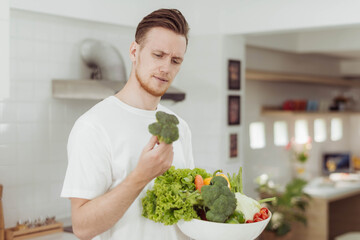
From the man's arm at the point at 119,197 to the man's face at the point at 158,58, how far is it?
0.91 feet

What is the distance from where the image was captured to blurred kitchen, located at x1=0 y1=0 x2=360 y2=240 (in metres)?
3.31

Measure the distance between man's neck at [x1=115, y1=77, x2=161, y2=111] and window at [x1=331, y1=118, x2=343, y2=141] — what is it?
22.0 ft

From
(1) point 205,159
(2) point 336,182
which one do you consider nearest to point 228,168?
(1) point 205,159

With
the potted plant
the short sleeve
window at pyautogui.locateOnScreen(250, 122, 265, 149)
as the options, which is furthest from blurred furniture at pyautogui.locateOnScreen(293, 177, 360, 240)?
the short sleeve

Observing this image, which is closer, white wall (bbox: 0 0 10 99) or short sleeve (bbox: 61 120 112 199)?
short sleeve (bbox: 61 120 112 199)

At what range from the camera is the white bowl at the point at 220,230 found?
5.22 feet

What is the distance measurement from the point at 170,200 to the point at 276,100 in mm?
5166

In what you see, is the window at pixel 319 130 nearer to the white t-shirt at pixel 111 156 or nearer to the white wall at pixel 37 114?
the white wall at pixel 37 114

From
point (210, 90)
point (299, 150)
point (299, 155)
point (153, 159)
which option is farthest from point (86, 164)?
point (299, 150)

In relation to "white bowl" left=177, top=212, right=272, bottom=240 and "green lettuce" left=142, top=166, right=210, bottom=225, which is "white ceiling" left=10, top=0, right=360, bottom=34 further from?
"white bowl" left=177, top=212, right=272, bottom=240

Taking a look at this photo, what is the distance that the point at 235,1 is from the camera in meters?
4.31

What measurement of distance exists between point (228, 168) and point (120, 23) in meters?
1.66

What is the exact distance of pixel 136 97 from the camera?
1.74 m

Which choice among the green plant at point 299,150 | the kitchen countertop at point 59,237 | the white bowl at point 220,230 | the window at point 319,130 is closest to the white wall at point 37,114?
the kitchen countertop at point 59,237
